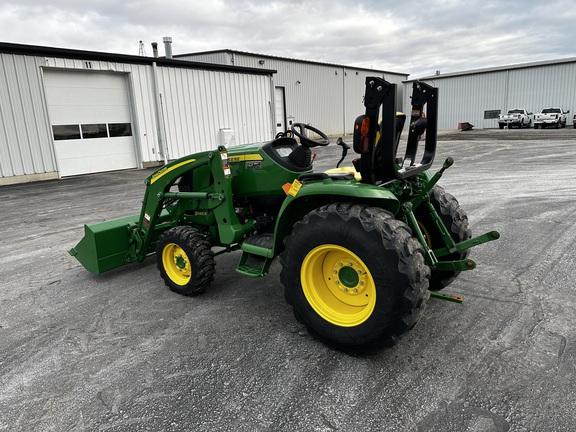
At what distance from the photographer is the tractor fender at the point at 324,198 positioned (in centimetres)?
286

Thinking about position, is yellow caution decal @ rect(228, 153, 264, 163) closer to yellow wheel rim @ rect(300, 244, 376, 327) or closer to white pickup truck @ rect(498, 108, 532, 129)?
yellow wheel rim @ rect(300, 244, 376, 327)

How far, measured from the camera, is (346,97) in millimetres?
36312

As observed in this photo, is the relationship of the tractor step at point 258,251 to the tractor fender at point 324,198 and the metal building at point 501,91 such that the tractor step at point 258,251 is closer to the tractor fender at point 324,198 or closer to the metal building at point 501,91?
the tractor fender at point 324,198

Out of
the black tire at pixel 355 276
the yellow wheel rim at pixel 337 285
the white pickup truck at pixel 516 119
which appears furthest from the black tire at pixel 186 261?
the white pickup truck at pixel 516 119

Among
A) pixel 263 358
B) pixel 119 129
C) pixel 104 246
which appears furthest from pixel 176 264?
pixel 119 129

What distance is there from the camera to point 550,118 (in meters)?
32.4

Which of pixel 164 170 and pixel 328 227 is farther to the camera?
pixel 164 170

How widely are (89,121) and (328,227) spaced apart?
13.7 metres

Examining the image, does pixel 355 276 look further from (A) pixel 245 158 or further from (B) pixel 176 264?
(B) pixel 176 264

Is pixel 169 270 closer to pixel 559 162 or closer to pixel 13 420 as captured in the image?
pixel 13 420

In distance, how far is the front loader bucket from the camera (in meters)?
4.47

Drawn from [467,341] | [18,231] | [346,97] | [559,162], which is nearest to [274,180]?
[467,341]

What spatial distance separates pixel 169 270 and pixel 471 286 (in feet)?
9.33

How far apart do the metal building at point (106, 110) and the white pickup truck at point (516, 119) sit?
2427cm
